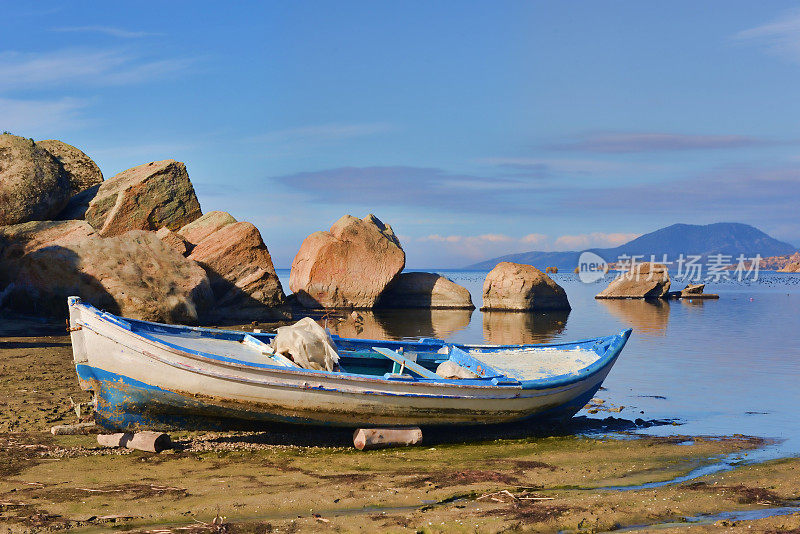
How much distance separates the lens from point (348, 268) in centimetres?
3697

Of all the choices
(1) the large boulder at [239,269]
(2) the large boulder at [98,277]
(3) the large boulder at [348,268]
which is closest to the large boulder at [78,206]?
(1) the large boulder at [239,269]

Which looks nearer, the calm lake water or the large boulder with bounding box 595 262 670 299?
the calm lake water

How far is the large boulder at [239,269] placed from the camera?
28.3m

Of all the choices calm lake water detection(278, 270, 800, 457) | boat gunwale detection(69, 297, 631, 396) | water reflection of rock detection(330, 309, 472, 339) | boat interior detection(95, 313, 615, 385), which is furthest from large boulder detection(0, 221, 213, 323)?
boat gunwale detection(69, 297, 631, 396)

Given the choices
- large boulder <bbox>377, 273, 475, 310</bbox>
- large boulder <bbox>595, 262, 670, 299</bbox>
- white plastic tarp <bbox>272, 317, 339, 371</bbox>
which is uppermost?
large boulder <bbox>595, 262, 670, 299</bbox>

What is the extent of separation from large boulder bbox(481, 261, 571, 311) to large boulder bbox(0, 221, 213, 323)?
17.9 metres

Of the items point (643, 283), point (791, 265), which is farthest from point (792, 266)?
point (643, 283)

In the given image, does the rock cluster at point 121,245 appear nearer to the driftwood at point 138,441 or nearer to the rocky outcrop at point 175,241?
the rocky outcrop at point 175,241

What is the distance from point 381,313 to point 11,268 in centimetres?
1691

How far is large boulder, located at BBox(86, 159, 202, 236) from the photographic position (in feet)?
102

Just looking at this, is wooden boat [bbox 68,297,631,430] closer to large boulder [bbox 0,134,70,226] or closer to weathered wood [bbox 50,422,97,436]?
A: weathered wood [bbox 50,422,97,436]

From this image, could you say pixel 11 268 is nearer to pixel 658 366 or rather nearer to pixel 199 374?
pixel 199 374

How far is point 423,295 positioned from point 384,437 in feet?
96.7

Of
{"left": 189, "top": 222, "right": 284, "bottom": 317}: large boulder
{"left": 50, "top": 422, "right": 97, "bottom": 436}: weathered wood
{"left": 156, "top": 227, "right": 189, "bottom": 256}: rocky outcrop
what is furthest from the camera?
{"left": 156, "top": 227, "right": 189, "bottom": 256}: rocky outcrop
